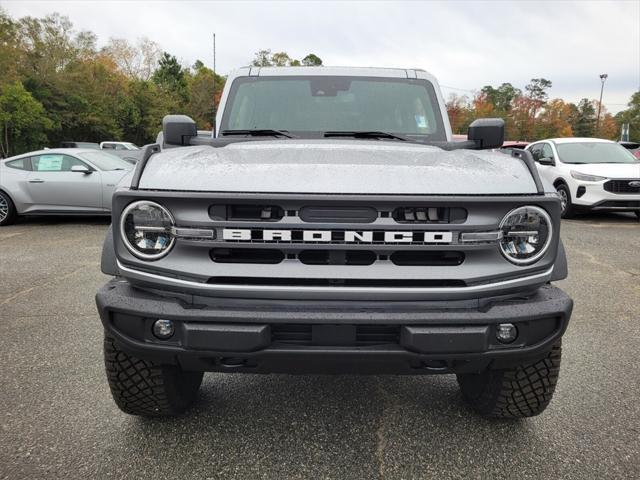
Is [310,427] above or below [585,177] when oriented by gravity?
below

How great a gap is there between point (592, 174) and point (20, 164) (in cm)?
1054

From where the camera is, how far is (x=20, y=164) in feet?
31.3

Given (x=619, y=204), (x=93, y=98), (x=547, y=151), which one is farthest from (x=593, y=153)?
(x=93, y=98)

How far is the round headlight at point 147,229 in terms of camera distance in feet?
6.96

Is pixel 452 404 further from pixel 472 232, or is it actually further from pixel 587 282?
pixel 587 282

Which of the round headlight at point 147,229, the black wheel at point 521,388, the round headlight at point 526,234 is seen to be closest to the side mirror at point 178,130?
the round headlight at point 147,229

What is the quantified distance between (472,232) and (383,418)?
123 centimetres

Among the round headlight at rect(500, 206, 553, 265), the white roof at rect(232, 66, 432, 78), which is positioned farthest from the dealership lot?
the white roof at rect(232, 66, 432, 78)

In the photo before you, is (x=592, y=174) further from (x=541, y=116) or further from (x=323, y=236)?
(x=541, y=116)

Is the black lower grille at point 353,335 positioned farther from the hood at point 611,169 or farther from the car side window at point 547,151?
the car side window at point 547,151

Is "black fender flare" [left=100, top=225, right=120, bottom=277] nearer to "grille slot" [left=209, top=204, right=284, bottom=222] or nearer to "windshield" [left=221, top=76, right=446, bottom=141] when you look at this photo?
"grille slot" [left=209, top=204, right=284, bottom=222]

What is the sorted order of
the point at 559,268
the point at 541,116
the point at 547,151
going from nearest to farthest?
the point at 559,268, the point at 547,151, the point at 541,116

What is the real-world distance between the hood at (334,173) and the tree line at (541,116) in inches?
2555

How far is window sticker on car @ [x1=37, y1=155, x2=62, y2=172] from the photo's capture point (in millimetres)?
9367
